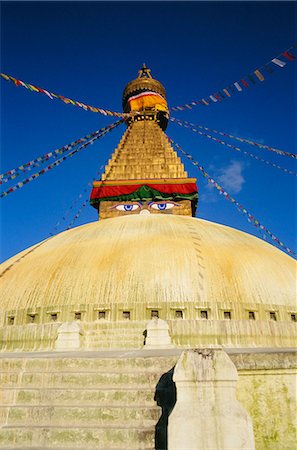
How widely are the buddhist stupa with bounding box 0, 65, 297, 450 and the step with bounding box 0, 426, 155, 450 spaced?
0.04 ft

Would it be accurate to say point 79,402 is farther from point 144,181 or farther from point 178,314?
point 144,181

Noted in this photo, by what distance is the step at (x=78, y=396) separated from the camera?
449 cm

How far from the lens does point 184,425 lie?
3.65m

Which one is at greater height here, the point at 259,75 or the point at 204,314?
the point at 259,75

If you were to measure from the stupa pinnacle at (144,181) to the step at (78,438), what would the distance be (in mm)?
14985

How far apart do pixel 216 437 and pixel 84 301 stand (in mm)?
5363

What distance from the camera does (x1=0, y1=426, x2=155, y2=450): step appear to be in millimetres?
3982

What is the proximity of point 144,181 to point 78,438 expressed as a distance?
16.6 m

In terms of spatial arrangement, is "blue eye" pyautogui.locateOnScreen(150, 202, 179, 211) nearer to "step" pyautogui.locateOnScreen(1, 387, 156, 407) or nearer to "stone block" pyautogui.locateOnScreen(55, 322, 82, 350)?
"stone block" pyautogui.locateOnScreen(55, 322, 82, 350)

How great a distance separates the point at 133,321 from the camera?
8047 mm

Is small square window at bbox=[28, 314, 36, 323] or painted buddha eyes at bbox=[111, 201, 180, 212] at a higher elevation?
painted buddha eyes at bbox=[111, 201, 180, 212]

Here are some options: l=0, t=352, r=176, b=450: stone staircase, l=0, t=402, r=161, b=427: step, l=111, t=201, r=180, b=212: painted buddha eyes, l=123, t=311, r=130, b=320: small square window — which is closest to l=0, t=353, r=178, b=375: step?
l=0, t=352, r=176, b=450: stone staircase

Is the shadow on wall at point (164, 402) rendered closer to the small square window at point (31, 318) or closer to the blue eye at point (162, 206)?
the small square window at point (31, 318)

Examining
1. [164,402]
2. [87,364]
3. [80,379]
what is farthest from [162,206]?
[164,402]
